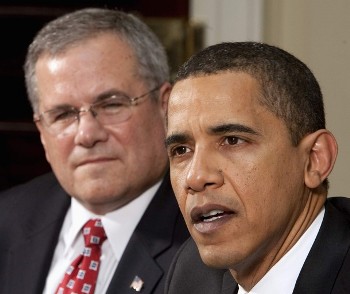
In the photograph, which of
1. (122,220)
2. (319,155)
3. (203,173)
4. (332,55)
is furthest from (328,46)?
(203,173)

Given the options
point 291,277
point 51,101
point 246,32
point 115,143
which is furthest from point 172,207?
point 246,32

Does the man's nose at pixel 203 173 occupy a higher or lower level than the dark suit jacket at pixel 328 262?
higher

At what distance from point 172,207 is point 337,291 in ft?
2.76

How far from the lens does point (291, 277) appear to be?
6.33ft

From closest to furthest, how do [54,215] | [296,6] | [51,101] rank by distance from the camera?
[51,101] → [54,215] → [296,6]

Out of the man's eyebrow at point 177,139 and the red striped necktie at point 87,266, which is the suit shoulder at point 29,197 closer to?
the red striped necktie at point 87,266

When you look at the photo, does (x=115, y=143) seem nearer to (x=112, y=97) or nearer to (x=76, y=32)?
(x=112, y=97)

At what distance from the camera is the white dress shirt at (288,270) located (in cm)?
193

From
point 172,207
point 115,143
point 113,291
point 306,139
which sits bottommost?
point 113,291

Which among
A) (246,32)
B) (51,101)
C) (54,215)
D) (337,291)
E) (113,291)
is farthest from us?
(246,32)

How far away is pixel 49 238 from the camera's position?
277cm

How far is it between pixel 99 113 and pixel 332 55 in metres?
0.69

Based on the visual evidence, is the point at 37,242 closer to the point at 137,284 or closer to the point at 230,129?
the point at 137,284

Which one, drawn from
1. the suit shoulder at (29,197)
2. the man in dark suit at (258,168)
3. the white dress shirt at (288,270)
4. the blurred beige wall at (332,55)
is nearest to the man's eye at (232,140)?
the man in dark suit at (258,168)
